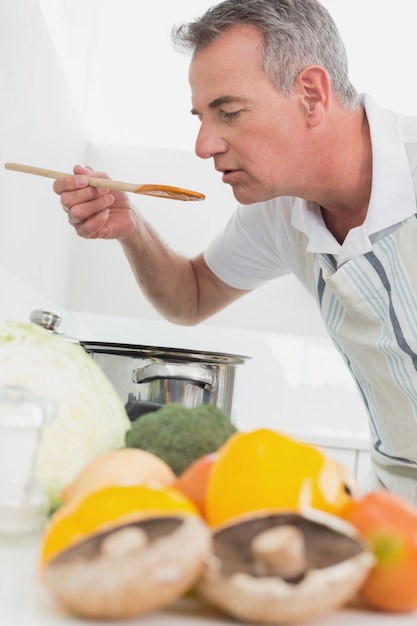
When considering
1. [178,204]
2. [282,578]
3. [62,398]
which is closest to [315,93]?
[62,398]

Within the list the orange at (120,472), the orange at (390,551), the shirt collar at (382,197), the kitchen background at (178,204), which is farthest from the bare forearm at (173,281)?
the orange at (390,551)

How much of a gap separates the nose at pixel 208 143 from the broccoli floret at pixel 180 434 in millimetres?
899

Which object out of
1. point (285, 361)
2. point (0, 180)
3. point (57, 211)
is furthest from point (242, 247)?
point (285, 361)

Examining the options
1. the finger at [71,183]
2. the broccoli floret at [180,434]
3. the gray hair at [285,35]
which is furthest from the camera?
the gray hair at [285,35]

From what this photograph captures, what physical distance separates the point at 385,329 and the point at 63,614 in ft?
3.73

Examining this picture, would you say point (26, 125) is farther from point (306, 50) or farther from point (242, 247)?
point (306, 50)

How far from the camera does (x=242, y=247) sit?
6.03 feet

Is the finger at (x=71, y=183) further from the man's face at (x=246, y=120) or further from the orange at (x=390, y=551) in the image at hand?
the orange at (x=390, y=551)

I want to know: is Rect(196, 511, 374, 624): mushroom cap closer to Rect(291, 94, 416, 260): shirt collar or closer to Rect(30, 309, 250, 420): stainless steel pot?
Rect(30, 309, 250, 420): stainless steel pot

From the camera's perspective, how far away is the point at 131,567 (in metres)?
0.36

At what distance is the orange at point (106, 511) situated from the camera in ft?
1.25

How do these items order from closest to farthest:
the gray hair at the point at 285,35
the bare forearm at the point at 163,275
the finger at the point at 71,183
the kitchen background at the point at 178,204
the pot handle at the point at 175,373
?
the pot handle at the point at 175,373 → the finger at the point at 71,183 → the gray hair at the point at 285,35 → the bare forearm at the point at 163,275 → the kitchen background at the point at 178,204

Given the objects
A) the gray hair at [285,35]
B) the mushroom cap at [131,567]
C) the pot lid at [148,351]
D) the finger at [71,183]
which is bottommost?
the mushroom cap at [131,567]

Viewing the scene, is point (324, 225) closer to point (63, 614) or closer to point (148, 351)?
point (148, 351)
